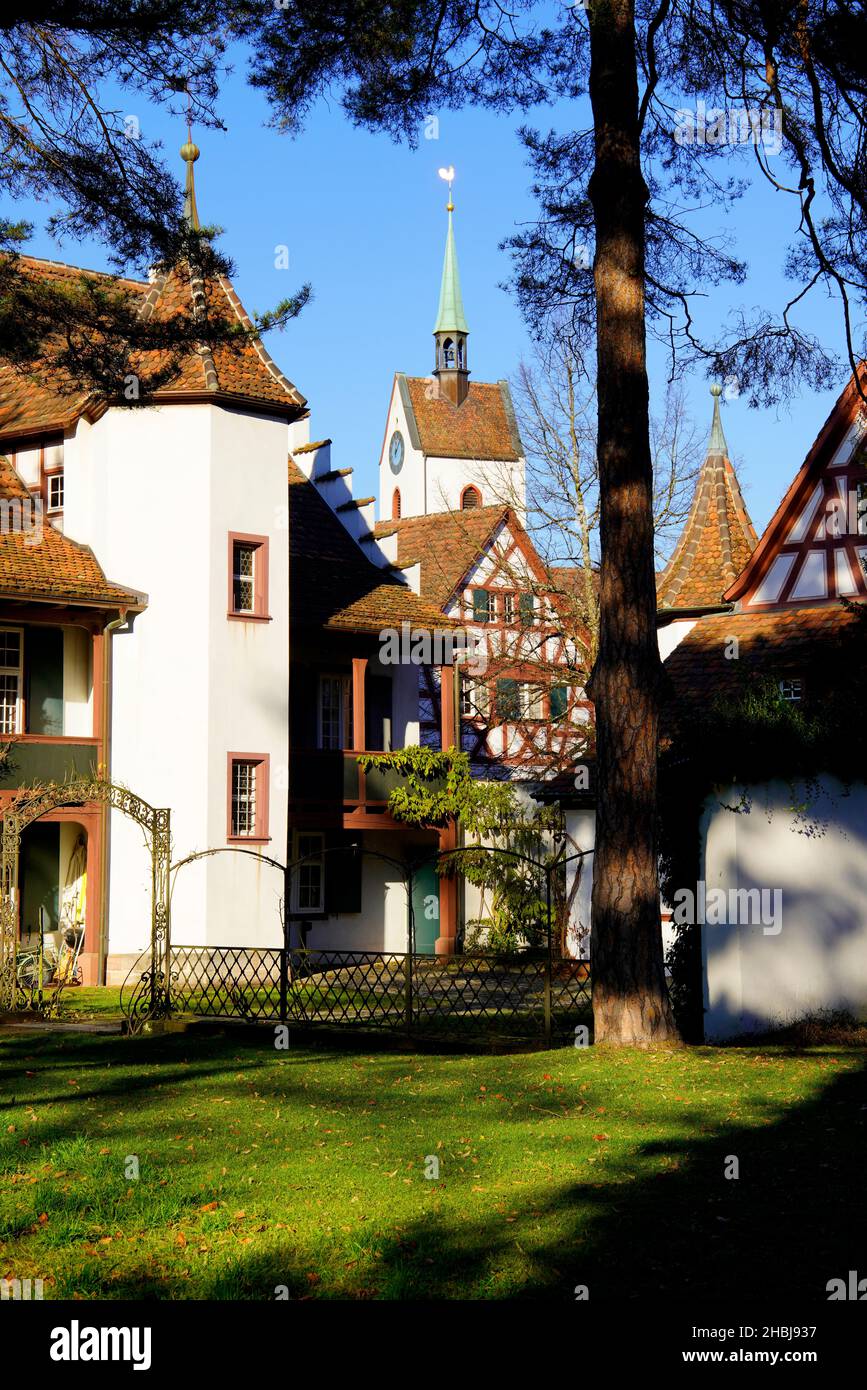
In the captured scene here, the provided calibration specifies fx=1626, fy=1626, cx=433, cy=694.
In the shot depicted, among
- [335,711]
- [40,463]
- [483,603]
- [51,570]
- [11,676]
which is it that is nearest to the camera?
[51,570]

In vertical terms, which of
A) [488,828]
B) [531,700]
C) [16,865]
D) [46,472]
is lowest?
[16,865]

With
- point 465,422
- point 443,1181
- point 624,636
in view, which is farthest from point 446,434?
point 443,1181

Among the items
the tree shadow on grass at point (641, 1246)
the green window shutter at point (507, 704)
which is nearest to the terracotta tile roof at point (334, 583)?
the green window shutter at point (507, 704)

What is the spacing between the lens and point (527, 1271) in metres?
6.57

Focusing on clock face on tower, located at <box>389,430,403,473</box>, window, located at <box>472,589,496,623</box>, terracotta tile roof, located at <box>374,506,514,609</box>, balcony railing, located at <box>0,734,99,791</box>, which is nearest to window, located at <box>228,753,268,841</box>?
balcony railing, located at <box>0,734,99,791</box>

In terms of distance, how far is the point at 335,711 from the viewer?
31.5 metres

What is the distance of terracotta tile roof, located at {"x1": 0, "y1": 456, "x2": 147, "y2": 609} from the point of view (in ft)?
83.7

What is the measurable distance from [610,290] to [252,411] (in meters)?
14.4

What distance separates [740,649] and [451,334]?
6151cm

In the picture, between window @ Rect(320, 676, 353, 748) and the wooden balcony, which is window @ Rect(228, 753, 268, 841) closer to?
the wooden balcony

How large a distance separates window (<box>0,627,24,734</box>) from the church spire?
5674cm

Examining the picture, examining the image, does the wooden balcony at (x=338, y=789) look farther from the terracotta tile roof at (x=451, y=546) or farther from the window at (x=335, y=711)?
the terracotta tile roof at (x=451, y=546)

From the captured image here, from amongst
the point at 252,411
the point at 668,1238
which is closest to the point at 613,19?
the point at 668,1238

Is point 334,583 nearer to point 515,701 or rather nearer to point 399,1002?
point 515,701
